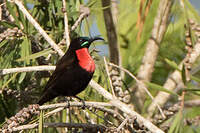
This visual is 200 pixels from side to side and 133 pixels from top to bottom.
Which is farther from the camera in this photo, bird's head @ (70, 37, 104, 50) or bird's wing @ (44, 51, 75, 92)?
bird's head @ (70, 37, 104, 50)

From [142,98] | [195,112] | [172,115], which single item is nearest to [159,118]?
[172,115]

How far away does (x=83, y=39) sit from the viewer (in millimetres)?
3574

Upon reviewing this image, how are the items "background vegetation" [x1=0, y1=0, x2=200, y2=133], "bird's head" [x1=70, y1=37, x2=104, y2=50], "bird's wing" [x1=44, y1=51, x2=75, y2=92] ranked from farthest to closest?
"bird's head" [x1=70, y1=37, x2=104, y2=50] → "bird's wing" [x1=44, y1=51, x2=75, y2=92] → "background vegetation" [x1=0, y1=0, x2=200, y2=133]

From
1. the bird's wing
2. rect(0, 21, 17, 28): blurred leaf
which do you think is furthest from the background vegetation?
the bird's wing

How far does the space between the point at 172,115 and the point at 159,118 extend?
320mm

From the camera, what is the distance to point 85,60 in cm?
344

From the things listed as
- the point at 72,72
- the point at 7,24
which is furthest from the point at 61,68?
the point at 7,24

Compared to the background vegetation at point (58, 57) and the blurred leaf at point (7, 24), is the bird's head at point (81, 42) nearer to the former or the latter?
the background vegetation at point (58, 57)

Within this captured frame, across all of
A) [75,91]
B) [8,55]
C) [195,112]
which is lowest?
[195,112]

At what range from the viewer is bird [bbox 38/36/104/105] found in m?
3.37

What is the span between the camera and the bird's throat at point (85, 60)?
3.39 m

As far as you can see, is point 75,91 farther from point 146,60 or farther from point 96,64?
point 146,60

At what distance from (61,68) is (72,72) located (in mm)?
137

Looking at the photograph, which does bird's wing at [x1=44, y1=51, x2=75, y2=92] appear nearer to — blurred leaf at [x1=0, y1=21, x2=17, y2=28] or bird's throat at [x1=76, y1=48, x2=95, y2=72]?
bird's throat at [x1=76, y1=48, x2=95, y2=72]
